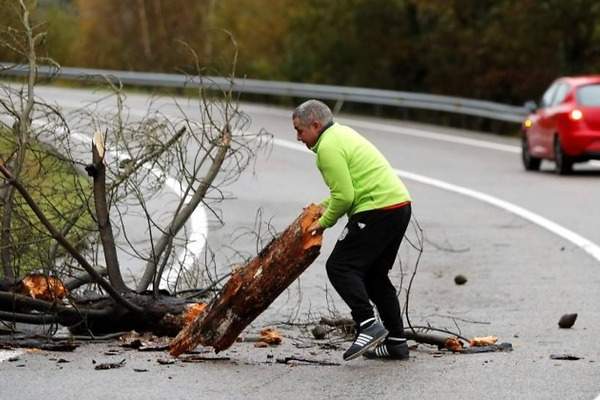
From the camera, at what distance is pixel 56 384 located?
845cm

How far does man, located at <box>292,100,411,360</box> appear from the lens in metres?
9.30

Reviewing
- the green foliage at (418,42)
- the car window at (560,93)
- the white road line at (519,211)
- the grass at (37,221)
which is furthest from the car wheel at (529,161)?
the grass at (37,221)

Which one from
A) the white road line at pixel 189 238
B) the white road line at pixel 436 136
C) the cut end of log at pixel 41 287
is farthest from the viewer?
the white road line at pixel 436 136

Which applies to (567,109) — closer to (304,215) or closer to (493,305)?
(493,305)

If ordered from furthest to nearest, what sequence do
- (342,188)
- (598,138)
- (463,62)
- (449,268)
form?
1. (463,62)
2. (598,138)
3. (449,268)
4. (342,188)

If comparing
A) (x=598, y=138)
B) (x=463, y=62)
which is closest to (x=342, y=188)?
(x=598, y=138)

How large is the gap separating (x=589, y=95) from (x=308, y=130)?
16241 millimetres

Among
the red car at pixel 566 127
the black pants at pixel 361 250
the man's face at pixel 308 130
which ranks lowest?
the red car at pixel 566 127

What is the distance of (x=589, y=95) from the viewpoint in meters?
24.9

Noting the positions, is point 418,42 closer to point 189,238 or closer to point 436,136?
point 436,136

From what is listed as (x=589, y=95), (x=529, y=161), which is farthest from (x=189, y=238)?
(x=529, y=161)

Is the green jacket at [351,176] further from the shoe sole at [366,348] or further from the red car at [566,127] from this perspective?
the red car at [566,127]

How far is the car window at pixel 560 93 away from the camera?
2531 cm

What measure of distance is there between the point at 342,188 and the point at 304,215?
29 cm
